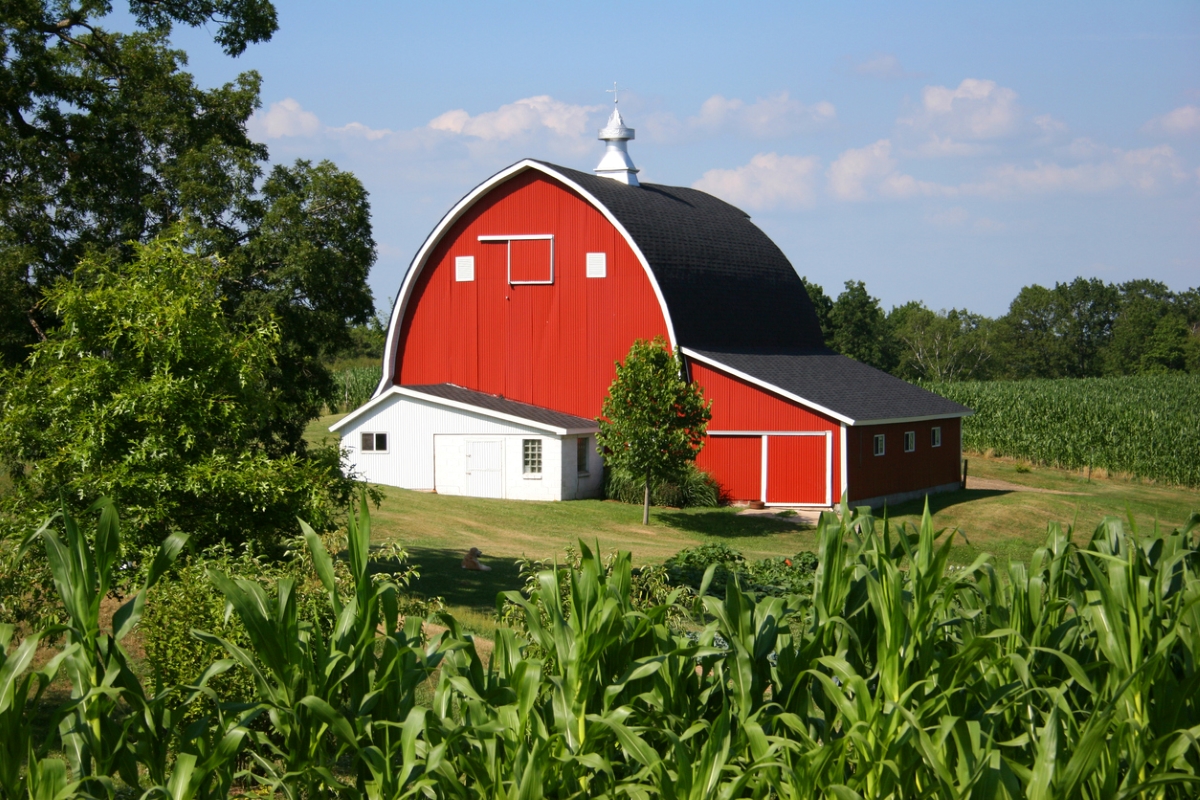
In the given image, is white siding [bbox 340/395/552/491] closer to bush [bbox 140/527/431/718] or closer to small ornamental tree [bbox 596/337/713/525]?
small ornamental tree [bbox 596/337/713/525]

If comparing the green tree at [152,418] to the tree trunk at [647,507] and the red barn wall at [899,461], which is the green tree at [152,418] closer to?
the tree trunk at [647,507]

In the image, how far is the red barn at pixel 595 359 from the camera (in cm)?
2928

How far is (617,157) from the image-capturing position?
36344 mm

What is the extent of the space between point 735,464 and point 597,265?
688 cm

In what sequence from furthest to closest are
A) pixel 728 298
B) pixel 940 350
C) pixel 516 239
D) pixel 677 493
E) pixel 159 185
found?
pixel 940 350, pixel 728 298, pixel 516 239, pixel 677 493, pixel 159 185

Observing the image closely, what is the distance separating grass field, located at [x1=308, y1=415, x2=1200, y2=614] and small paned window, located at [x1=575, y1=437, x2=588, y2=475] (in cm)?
119

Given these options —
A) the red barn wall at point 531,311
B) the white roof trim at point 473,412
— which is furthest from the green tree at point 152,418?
the red barn wall at point 531,311

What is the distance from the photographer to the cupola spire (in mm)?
36094

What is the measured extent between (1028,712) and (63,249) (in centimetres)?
1315

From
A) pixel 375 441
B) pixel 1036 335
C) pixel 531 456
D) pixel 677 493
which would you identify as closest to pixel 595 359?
pixel 531 456

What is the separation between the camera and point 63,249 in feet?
46.7

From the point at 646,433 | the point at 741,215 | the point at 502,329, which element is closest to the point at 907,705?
the point at 646,433

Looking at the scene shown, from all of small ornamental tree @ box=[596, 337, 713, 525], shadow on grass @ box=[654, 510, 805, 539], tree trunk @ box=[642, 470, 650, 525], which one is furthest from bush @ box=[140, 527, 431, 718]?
tree trunk @ box=[642, 470, 650, 525]

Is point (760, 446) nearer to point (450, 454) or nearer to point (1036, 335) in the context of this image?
point (450, 454)
